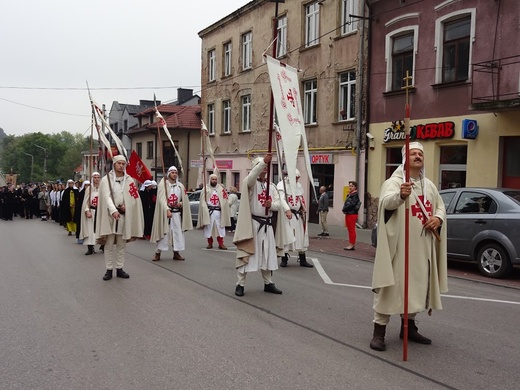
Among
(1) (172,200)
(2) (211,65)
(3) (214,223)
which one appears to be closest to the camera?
(1) (172,200)

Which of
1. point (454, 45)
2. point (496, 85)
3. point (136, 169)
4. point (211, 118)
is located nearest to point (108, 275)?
point (136, 169)

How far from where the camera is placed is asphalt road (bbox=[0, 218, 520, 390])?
4.50m

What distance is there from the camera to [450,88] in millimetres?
16766

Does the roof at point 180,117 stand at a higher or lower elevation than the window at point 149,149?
higher

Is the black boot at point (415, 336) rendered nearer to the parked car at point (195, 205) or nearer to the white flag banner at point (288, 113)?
the white flag banner at point (288, 113)

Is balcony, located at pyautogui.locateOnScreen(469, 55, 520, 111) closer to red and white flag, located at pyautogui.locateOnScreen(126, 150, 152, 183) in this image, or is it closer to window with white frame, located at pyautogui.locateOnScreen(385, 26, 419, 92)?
window with white frame, located at pyautogui.locateOnScreen(385, 26, 419, 92)

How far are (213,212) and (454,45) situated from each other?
30.1 feet

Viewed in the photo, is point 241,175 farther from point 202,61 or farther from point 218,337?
point 218,337

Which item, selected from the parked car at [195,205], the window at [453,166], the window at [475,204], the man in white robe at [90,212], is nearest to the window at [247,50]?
the parked car at [195,205]

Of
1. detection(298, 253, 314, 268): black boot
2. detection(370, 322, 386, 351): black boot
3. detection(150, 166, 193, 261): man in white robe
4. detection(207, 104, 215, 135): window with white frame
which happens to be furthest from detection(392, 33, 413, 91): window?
detection(207, 104, 215, 135): window with white frame

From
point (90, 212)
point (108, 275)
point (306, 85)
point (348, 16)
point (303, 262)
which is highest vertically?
point (348, 16)

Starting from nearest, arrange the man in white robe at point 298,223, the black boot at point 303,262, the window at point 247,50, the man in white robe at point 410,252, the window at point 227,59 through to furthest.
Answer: the man in white robe at point 410,252, the man in white robe at point 298,223, the black boot at point 303,262, the window at point 247,50, the window at point 227,59

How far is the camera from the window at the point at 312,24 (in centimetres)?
2352

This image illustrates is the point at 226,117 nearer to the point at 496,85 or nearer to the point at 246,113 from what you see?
the point at 246,113
